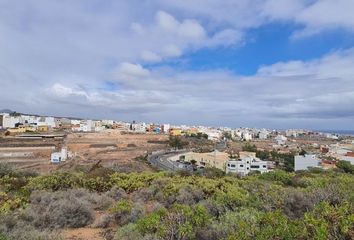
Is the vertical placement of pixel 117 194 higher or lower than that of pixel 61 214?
lower

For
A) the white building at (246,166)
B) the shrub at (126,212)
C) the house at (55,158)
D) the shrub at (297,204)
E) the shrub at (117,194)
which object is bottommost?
the white building at (246,166)

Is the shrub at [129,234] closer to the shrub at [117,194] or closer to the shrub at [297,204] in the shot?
the shrub at [297,204]

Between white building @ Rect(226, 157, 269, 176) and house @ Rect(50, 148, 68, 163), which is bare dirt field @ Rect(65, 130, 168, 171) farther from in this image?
white building @ Rect(226, 157, 269, 176)

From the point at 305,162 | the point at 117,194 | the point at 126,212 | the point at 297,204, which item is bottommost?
the point at 305,162

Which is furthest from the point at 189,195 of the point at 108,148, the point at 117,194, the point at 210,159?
the point at 108,148

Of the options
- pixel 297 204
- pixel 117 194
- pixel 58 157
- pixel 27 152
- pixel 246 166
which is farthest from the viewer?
pixel 27 152

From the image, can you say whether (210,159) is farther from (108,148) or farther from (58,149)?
(58,149)

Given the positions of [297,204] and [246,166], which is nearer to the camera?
[297,204]

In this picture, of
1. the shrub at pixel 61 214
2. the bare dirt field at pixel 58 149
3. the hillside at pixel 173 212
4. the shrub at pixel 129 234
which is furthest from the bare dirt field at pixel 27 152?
the shrub at pixel 129 234

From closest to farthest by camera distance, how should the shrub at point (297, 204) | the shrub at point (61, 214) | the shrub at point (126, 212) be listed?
1. the shrub at point (297, 204)
2. the shrub at point (61, 214)
3. the shrub at point (126, 212)

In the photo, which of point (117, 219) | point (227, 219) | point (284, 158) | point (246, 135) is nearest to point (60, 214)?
point (117, 219)

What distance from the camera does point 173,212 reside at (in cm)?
780

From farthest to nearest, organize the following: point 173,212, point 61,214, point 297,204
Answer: point 61,214 < point 297,204 < point 173,212

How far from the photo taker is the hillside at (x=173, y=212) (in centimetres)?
546
